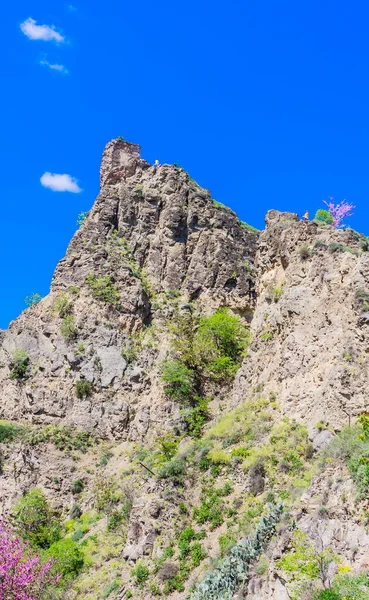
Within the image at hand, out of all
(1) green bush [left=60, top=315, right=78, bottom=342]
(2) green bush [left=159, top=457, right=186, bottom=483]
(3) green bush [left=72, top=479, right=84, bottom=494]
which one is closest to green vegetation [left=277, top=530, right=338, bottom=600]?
(2) green bush [left=159, top=457, right=186, bottom=483]

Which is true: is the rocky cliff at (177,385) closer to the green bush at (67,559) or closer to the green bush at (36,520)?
the green bush at (67,559)

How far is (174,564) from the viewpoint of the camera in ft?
77.3

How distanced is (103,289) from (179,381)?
487 inches

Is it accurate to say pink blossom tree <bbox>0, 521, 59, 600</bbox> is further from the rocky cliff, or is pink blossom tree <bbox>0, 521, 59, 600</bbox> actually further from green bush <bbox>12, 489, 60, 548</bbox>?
green bush <bbox>12, 489, 60, 548</bbox>

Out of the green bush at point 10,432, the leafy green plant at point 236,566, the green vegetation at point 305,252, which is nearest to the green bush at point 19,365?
the green bush at point 10,432

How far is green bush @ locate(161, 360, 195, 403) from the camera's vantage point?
3941 cm

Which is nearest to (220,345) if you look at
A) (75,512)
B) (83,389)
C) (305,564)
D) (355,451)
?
(83,389)

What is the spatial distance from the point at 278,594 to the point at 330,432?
9.04 m

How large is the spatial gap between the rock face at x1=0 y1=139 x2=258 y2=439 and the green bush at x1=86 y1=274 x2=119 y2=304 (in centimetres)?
9

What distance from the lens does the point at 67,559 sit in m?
29.4

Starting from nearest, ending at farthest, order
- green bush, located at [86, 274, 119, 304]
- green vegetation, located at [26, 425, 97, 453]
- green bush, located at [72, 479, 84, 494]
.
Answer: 1. green bush, located at [72, 479, 84, 494]
2. green vegetation, located at [26, 425, 97, 453]
3. green bush, located at [86, 274, 119, 304]

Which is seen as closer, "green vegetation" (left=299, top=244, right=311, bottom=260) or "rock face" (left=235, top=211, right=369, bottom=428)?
"rock face" (left=235, top=211, right=369, bottom=428)

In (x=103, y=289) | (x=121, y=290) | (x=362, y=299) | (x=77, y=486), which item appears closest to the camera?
(x=362, y=299)

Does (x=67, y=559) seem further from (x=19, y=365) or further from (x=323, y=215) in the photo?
(x=323, y=215)
